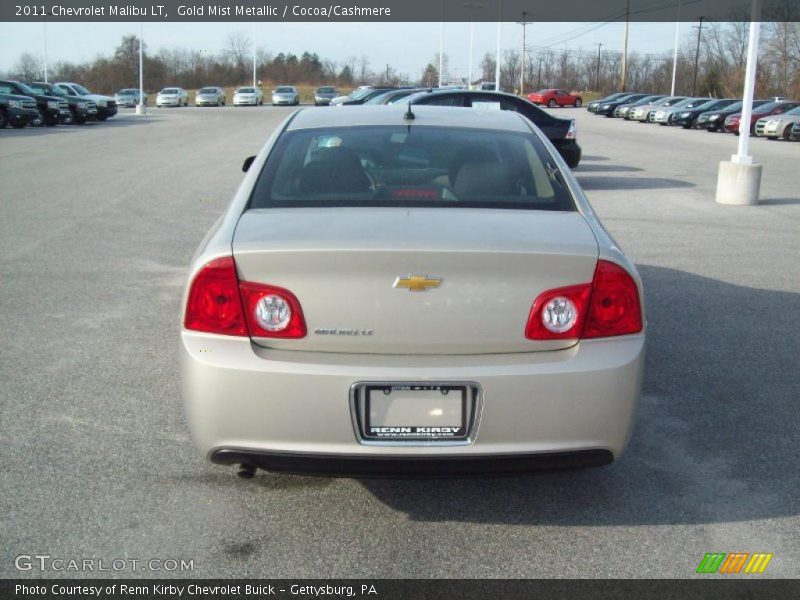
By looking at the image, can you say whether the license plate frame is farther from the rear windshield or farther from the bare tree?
the bare tree

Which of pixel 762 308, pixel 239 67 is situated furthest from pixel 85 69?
pixel 762 308

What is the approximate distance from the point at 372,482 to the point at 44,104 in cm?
3497

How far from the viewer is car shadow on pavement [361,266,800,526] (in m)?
3.73

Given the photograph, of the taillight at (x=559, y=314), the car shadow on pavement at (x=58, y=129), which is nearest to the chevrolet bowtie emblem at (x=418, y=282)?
the taillight at (x=559, y=314)

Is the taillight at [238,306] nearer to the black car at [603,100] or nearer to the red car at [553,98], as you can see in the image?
the black car at [603,100]

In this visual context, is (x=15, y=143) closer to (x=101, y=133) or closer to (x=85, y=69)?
(x=101, y=133)

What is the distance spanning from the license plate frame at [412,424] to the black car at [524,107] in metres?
12.6

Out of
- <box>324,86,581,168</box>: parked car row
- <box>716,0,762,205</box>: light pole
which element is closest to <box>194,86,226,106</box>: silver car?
<box>324,86,581,168</box>: parked car row

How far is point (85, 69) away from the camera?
86.0 meters

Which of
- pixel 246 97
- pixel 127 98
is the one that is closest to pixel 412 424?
pixel 246 97

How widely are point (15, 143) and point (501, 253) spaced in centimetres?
2473

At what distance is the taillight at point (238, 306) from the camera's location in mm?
3242

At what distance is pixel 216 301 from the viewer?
332 cm

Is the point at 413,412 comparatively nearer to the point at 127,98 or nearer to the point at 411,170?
the point at 411,170
